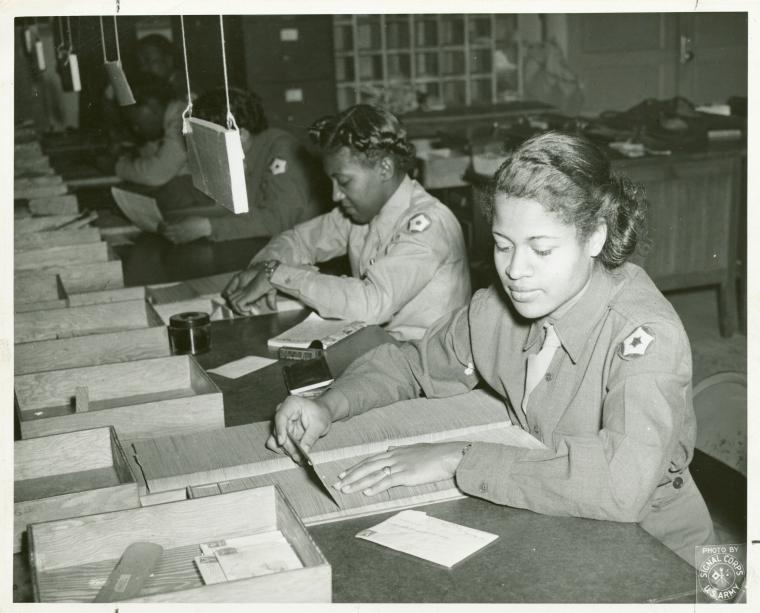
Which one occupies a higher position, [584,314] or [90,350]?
[584,314]

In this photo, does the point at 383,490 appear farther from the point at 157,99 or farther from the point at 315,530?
the point at 157,99

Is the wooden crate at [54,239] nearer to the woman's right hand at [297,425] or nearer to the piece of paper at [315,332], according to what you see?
the piece of paper at [315,332]

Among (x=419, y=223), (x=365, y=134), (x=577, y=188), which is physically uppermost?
(x=365, y=134)

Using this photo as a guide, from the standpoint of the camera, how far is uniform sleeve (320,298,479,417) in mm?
1779

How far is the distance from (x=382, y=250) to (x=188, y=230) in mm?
1145

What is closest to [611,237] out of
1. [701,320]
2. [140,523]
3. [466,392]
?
[466,392]

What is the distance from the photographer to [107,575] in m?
1.17

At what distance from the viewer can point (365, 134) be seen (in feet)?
8.24

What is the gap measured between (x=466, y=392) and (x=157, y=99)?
3.74 meters

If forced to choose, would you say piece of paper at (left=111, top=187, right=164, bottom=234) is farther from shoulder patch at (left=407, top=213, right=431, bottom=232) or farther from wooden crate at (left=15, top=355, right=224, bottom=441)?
wooden crate at (left=15, top=355, right=224, bottom=441)

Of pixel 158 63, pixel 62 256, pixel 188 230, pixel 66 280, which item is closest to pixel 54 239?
pixel 62 256

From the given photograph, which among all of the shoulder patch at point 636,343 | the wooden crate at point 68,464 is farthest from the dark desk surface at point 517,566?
the shoulder patch at point 636,343

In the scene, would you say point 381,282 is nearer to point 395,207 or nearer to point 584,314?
point 395,207

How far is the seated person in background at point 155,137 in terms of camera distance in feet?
14.8
